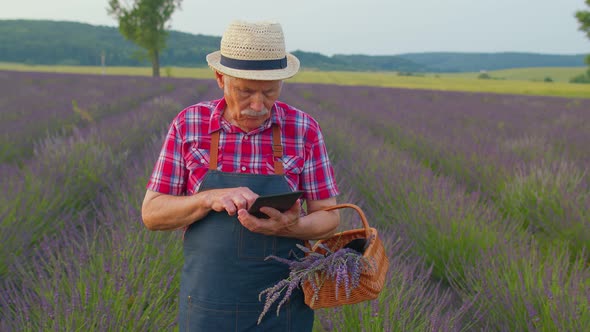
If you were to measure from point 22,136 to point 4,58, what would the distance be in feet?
308

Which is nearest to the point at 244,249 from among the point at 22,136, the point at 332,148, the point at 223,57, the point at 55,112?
the point at 223,57

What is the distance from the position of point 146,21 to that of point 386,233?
41469 mm

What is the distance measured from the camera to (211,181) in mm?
1592

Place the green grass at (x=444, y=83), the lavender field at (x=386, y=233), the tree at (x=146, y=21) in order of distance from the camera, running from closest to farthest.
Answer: the lavender field at (x=386, y=233)
the green grass at (x=444, y=83)
the tree at (x=146, y=21)

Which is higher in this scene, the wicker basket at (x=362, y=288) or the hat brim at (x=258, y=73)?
the hat brim at (x=258, y=73)

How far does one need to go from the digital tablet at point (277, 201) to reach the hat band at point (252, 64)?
0.39 metres

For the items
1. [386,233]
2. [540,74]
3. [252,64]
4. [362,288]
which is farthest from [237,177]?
[540,74]

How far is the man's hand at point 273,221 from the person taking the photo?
1.46 m

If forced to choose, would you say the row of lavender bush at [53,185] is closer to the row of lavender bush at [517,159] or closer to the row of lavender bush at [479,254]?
the row of lavender bush at [479,254]

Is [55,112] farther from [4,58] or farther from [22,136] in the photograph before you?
[4,58]

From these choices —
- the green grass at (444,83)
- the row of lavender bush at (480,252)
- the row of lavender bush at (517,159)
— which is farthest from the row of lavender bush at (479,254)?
the green grass at (444,83)

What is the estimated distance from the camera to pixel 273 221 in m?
1.52

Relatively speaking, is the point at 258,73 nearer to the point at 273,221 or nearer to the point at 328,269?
the point at 273,221

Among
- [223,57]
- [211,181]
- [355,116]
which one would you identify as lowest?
[355,116]
